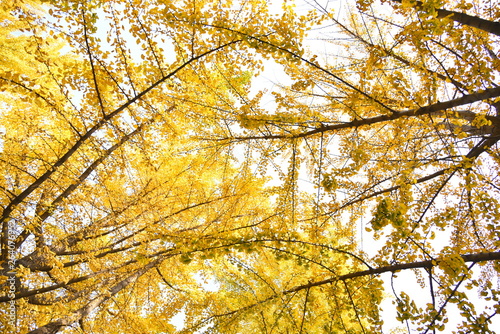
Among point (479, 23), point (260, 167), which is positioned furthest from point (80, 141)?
point (479, 23)

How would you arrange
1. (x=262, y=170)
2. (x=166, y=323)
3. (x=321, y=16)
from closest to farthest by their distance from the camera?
(x=321, y=16)
(x=262, y=170)
(x=166, y=323)

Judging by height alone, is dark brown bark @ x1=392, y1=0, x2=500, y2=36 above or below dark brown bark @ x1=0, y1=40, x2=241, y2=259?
above

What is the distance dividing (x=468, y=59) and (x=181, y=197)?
3821 millimetres

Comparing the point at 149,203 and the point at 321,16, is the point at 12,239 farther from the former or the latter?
the point at 321,16

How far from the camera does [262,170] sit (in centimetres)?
309

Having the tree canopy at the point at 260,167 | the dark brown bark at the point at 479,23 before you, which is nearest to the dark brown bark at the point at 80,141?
the tree canopy at the point at 260,167

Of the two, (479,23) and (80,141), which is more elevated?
(479,23)

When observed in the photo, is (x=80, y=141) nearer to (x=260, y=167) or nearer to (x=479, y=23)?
(x=260, y=167)

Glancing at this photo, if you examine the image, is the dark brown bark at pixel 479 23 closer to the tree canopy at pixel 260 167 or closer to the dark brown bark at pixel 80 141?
the tree canopy at pixel 260 167

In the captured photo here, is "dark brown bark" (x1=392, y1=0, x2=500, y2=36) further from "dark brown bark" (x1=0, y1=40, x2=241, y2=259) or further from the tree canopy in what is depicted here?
"dark brown bark" (x1=0, y1=40, x2=241, y2=259)

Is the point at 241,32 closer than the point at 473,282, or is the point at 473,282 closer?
the point at 473,282

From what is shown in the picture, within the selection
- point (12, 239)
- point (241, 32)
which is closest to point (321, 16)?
point (241, 32)

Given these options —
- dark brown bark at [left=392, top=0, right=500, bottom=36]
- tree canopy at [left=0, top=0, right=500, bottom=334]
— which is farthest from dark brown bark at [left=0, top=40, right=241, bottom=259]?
dark brown bark at [left=392, top=0, right=500, bottom=36]

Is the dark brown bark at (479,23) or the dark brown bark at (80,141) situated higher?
the dark brown bark at (479,23)
